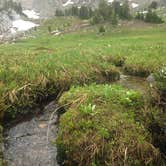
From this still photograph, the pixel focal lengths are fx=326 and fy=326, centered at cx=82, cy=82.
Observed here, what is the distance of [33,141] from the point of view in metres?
11.3

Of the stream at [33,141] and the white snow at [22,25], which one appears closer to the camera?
the stream at [33,141]

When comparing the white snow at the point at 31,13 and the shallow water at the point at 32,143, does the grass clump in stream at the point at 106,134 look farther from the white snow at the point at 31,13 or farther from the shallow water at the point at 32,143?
the white snow at the point at 31,13

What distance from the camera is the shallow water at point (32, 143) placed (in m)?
10.1

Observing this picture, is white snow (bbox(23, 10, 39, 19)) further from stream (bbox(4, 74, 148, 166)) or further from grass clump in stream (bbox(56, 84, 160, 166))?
grass clump in stream (bbox(56, 84, 160, 166))

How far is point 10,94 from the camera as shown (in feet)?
42.4

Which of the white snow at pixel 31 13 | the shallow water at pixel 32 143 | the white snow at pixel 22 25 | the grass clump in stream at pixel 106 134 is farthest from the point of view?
the white snow at pixel 31 13

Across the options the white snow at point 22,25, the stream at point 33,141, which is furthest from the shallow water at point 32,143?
the white snow at point 22,25

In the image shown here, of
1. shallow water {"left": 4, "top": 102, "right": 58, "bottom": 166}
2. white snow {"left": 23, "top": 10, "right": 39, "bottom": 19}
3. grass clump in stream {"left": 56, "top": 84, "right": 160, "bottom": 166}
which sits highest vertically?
grass clump in stream {"left": 56, "top": 84, "right": 160, "bottom": 166}

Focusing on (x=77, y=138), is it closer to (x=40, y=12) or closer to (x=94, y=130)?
(x=94, y=130)

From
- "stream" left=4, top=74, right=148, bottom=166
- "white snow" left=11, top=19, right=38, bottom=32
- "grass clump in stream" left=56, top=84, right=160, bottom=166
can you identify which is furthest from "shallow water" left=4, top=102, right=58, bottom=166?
"white snow" left=11, top=19, right=38, bottom=32

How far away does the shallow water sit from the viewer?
10.1m

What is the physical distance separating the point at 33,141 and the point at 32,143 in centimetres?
15

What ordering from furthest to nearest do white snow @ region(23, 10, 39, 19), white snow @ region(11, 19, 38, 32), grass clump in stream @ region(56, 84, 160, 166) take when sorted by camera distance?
white snow @ region(23, 10, 39, 19) → white snow @ region(11, 19, 38, 32) → grass clump in stream @ region(56, 84, 160, 166)

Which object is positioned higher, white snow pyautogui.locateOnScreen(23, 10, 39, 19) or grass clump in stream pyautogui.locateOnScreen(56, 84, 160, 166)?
grass clump in stream pyautogui.locateOnScreen(56, 84, 160, 166)
